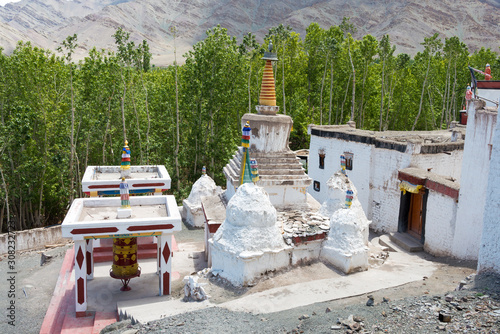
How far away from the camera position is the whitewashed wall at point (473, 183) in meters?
13.6

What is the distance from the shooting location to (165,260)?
36.2 ft

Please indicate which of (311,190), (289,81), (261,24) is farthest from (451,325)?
(261,24)

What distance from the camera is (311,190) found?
2342cm

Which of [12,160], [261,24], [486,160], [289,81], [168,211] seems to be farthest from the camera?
[261,24]

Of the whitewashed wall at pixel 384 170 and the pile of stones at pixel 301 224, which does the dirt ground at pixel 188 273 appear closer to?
the pile of stones at pixel 301 224

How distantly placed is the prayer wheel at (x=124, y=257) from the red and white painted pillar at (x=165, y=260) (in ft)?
2.42

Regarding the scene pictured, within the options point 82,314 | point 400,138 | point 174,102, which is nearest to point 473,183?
point 400,138

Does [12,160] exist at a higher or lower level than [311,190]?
higher

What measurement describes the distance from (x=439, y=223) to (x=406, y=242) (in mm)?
1594

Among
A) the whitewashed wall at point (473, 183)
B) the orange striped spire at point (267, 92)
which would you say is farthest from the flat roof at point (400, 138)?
the orange striped spire at point (267, 92)

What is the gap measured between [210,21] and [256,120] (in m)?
134

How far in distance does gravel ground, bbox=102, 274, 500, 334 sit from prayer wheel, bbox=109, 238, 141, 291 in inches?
78.9

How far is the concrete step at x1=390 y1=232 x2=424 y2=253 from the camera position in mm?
15546

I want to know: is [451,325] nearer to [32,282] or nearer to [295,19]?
[32,282]
